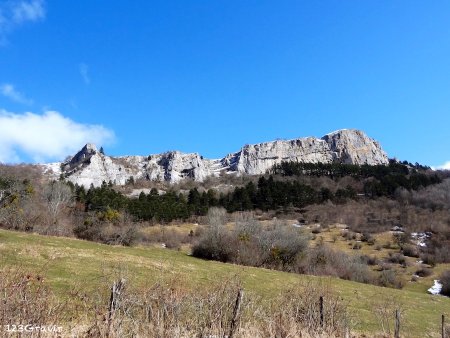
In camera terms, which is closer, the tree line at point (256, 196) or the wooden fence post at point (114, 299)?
the wooden fence post at point (114, 299)

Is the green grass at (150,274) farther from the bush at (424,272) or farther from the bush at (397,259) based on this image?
the bush at (397,259)

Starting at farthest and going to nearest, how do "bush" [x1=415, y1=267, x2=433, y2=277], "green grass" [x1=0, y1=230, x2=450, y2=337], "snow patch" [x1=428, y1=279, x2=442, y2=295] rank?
"bush" [x1=415, y1=267, x2=433, y2=277], "snow patch" [x1=428, y1=279, x2=442, y2=295], "green grass" [x1=0, y1=230, x2=450, y2=337]

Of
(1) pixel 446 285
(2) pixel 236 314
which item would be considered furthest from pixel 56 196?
(2) pixel 236 314

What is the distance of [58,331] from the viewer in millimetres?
7000

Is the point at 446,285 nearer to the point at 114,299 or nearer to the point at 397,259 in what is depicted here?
the point at 397,259

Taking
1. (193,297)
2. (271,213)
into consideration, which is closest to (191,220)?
(271,213)

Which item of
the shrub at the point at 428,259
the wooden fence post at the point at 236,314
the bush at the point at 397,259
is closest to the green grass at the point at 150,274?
the wooden fence post at the point at 236,314

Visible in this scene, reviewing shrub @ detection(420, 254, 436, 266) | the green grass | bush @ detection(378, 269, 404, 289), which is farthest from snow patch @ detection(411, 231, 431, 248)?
the green grass

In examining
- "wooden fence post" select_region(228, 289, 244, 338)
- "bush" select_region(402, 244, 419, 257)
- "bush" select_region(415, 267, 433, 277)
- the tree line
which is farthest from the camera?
the tree line

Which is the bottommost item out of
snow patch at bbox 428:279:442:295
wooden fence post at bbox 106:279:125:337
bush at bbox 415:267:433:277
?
snow patch at bbox 428:279:442:295

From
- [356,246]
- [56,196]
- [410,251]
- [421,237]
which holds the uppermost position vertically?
[56,196]

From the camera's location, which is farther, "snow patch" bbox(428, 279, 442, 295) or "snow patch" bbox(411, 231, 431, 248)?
"snow patch" bbox(411, 231, 431, 248)

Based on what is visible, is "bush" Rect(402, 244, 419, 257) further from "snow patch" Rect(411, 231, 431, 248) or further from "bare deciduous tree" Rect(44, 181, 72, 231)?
"bare deciduous tree" Rect(44, 181, 72, 231)

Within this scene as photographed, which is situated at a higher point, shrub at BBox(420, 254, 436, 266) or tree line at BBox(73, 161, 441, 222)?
tree line at BBox(73, 161, 441, 222)
